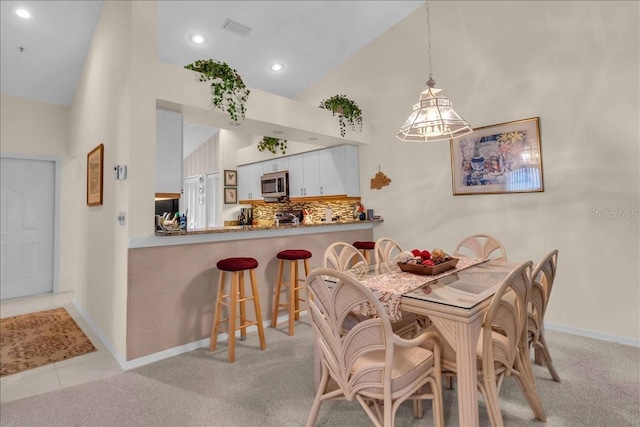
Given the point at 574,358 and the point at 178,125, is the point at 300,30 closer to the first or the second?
the point at 178,125

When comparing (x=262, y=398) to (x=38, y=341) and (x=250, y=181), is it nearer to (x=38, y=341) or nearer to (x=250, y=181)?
(x=38, y=341)

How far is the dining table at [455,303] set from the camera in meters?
1.39

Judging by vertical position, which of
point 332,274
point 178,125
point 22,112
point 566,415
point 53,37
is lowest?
point 566,415

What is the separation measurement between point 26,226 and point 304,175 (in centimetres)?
418

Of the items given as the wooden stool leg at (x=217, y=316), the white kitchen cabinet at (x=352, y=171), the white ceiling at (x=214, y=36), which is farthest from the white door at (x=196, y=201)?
the wooden stool leg at (x=217, y=316)

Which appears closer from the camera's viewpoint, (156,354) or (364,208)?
(156,354)

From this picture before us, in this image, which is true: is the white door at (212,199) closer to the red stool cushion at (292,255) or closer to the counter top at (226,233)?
the counter top at (226,233)

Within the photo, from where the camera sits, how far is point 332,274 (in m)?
1.36

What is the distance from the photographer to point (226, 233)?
302cm

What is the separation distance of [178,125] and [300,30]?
2.22 meters

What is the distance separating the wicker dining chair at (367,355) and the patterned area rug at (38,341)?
258 cm

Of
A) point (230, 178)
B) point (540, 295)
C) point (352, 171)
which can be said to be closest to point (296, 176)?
point (352, 171)

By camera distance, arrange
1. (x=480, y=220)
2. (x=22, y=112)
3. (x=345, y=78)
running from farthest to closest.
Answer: (x=345, y=78) < (x=22, y=112) < (x=480, y=220)

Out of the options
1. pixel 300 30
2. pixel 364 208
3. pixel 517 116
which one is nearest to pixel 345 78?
pixel 300 30
